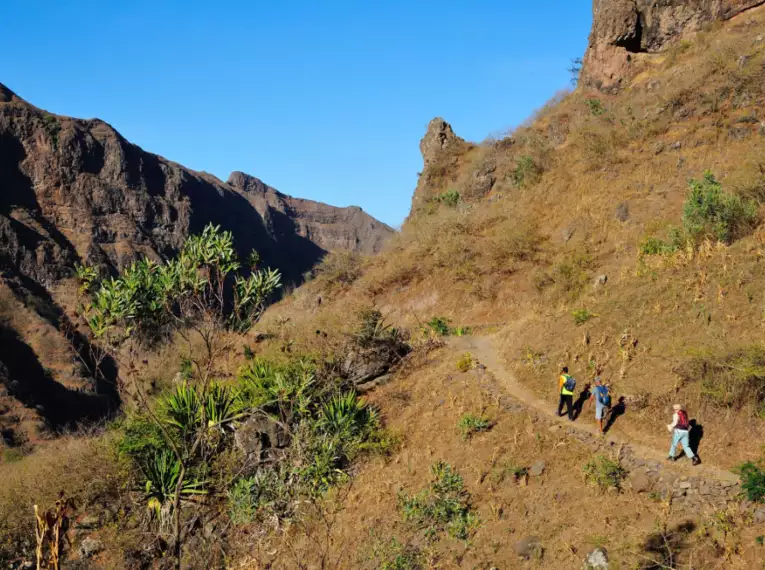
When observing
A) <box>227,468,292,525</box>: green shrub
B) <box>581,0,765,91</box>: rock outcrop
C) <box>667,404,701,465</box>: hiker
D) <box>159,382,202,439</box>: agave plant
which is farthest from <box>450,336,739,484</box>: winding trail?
<box>581,0,765,91</box>: rock outcrop

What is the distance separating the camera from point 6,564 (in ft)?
47.2

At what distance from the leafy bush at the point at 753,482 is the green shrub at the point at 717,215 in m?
8.08

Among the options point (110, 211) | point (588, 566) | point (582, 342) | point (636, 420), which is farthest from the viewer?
point (110, 211)

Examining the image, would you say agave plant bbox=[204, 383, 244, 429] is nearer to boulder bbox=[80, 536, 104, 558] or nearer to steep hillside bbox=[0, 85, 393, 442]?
boulder bbox=[80, 536, 104, 558]

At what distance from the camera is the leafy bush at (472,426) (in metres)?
12.9

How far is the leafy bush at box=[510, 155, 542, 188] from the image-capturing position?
93.4 ft

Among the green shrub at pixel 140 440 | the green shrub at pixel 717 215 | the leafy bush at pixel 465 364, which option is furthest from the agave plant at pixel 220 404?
the green shrub at pixel 717 215

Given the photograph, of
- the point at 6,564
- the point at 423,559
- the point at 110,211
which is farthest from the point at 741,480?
the point at 110,211

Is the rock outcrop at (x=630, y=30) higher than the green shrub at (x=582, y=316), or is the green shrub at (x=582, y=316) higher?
the rock outcrop at (x=630, y=30)

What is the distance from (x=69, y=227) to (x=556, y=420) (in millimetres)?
84807

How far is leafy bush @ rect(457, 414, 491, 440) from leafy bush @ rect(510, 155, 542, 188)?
58.6ft

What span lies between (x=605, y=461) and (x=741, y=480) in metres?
2.07

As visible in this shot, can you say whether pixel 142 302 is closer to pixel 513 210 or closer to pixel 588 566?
pixel 588 566

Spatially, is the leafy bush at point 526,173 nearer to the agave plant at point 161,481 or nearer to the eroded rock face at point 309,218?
the agave plant at point 161,481
